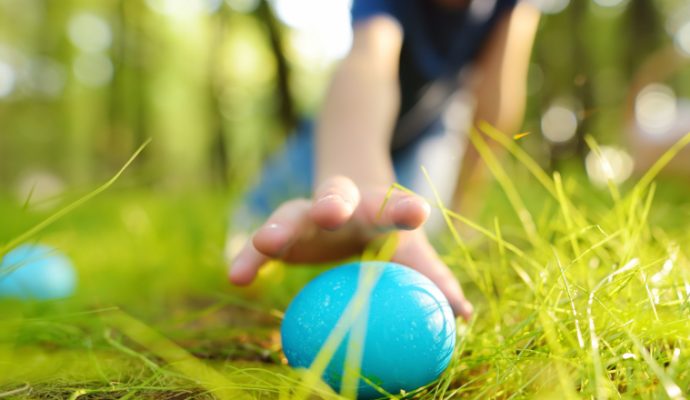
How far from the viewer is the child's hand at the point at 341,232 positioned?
3.10 feet

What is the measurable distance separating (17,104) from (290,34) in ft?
32.7

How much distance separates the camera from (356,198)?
3.34 feet

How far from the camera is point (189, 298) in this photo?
189 centimetres

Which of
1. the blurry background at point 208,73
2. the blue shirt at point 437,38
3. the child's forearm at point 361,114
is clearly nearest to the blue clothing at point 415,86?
the blue shirt at point 437,38

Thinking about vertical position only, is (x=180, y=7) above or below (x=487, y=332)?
above

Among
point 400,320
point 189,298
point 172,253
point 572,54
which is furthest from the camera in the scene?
point 572,54

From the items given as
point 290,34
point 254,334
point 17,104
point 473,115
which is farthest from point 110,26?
point 254,334

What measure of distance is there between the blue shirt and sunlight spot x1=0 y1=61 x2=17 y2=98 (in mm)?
11703

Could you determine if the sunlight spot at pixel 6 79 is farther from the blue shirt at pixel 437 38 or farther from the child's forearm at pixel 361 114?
the child's forearm at pixel 361 114

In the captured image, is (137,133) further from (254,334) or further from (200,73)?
(254,334)

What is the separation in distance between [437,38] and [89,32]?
451 inches

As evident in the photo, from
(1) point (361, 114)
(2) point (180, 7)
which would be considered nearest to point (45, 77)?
(2) point (180, 7)

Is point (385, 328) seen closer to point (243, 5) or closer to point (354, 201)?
point (354, 201)

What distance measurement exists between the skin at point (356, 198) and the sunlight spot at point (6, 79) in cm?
1228
